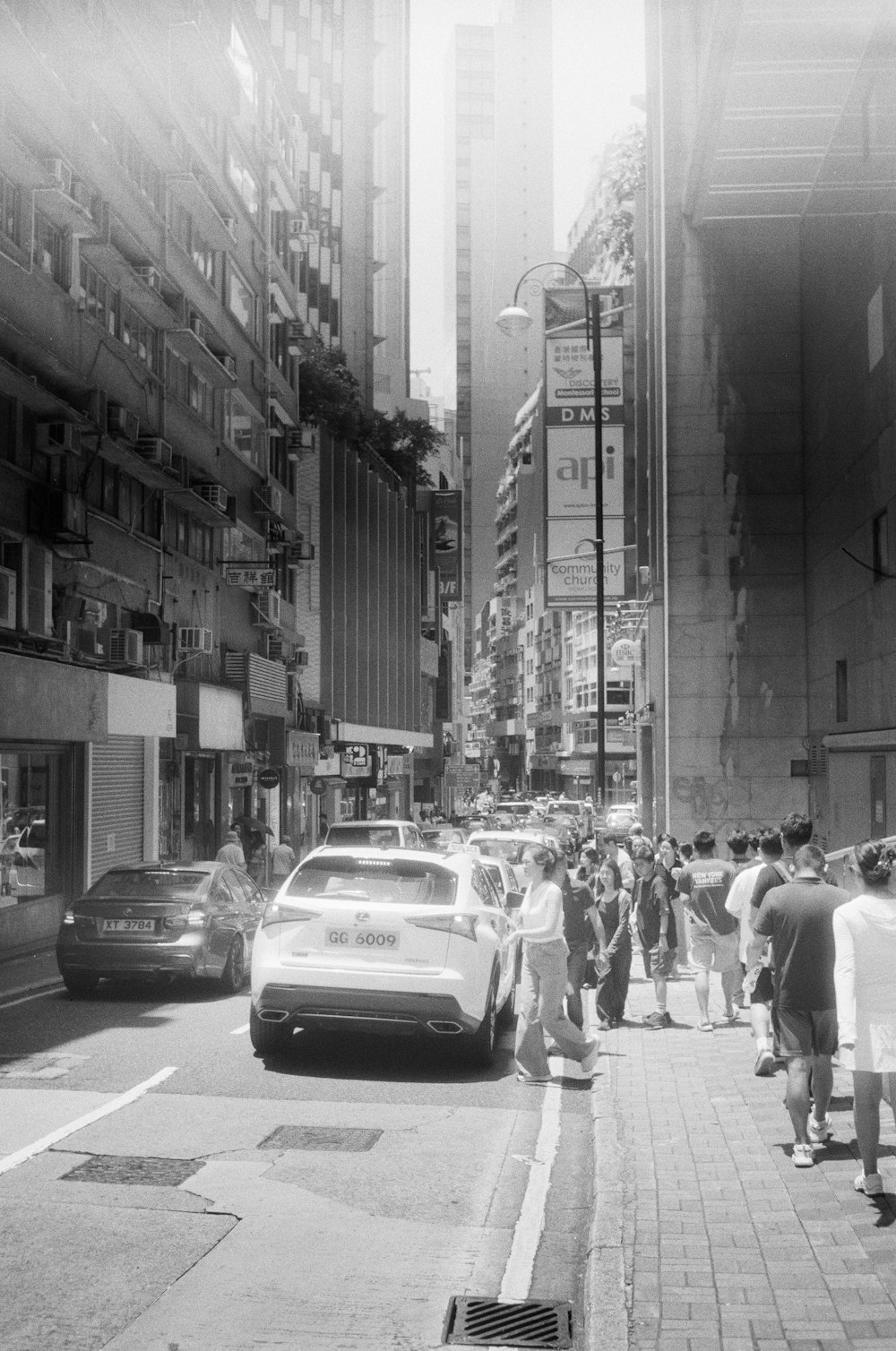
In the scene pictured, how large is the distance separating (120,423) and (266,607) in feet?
43.0

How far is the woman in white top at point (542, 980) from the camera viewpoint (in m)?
10.1

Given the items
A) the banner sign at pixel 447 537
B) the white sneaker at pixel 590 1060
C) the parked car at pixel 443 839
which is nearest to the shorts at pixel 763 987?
the white sneaker at pixel 590 1060

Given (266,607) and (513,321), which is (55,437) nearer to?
(513,321)

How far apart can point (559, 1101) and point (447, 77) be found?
18631cm

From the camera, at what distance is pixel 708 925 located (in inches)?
485

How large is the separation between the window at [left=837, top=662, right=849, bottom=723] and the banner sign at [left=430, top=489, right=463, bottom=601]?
48499 mm

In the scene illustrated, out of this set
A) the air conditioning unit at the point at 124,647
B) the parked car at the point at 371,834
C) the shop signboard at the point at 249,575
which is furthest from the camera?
the shop signboard at the point at 249,575

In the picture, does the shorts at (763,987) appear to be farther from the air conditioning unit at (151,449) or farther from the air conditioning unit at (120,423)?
the air conditioning unit at (151,449)

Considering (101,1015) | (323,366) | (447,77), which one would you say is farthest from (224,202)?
(447,77)

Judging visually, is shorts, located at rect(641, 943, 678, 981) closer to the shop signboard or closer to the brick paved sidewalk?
the brick paved sidewalk

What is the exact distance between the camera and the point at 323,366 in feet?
168

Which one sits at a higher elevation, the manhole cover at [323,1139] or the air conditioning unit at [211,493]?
the air conditioning unit at [211,493]

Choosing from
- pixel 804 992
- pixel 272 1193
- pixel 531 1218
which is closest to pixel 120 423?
pixel 272 1193

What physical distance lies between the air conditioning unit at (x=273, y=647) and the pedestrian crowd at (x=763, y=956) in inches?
814
